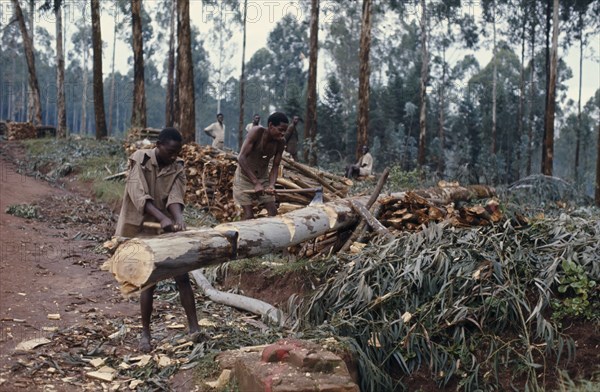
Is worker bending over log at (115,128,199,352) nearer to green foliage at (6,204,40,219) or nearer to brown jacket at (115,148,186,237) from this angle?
brown jacket at (115,148,186,237)

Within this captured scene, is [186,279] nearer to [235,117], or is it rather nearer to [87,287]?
[87,287]

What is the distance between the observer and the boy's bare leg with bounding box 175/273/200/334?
418 cm

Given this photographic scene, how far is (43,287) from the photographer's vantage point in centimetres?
564

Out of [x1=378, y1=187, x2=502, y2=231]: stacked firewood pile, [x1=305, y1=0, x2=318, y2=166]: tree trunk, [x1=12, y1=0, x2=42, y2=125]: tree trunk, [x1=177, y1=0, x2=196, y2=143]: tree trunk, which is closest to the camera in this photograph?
[x1=378, y1=187, x2=502, y2=231]: stacked firewood pile

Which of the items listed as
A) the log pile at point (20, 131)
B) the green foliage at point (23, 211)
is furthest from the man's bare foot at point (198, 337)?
the log pile at point (20, 131)

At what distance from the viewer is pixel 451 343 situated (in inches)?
164

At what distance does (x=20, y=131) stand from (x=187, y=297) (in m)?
21.1

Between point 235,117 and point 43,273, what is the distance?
60192 millimetres

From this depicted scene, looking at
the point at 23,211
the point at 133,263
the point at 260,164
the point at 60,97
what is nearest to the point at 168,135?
the point at 133,263

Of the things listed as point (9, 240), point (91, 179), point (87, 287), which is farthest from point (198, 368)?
point (91, 179)

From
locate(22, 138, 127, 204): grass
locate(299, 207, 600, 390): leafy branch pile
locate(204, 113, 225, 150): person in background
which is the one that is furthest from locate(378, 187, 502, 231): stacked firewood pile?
locate(204, 113, 225, 150): person in background

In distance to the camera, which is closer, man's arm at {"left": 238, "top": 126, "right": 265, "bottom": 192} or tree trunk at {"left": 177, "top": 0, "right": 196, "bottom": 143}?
man's arm at {"left": 238, "top": 126, "right": 265, "bottom": 192}

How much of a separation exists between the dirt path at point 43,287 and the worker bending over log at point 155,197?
0.88 meters

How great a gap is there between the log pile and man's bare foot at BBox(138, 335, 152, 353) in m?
20.9
